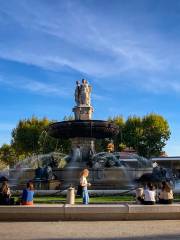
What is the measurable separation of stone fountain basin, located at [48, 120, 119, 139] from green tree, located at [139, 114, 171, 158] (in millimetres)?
41072

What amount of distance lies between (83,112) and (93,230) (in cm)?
2449

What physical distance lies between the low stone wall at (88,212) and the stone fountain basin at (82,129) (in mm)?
15080

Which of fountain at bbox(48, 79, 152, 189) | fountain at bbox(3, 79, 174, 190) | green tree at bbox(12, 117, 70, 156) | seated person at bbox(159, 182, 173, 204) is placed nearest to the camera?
seated person at bbox(159, 182, 173, 204)

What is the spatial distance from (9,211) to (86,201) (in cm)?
312

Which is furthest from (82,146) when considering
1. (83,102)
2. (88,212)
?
(88,212)

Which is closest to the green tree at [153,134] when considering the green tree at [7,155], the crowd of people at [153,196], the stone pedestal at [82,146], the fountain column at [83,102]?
the green tree at [7,155]

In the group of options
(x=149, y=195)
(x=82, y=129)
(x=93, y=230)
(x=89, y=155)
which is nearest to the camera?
(x=93, y=230)

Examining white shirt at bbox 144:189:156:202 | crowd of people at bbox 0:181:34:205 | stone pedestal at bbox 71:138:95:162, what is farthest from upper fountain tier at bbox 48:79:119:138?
white shirt at bbox 144:189:156:202

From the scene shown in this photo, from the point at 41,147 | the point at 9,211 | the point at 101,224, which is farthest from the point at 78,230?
the point at 41,147

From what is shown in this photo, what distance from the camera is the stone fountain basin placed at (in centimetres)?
2770

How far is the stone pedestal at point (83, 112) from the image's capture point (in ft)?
115

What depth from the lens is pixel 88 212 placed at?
12430mm

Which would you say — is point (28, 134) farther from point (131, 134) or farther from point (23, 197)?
point (23, 197)

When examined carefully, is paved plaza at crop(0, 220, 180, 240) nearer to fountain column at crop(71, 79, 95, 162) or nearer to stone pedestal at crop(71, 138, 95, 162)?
stone pedestal at crop(71, 138, 95, 162)
